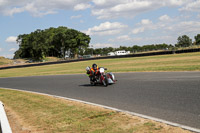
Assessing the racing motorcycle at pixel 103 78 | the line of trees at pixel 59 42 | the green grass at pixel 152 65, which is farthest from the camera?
the line of trees at pixel 59 42

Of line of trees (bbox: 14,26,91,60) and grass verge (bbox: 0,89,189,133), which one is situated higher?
line of trees (bbox: 14,26,91,60)

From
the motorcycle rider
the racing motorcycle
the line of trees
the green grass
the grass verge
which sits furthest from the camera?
the line of trees

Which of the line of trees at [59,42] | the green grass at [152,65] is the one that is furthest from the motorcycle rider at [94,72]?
the line of trees at [59,42]

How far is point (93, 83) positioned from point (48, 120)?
24.5 ft

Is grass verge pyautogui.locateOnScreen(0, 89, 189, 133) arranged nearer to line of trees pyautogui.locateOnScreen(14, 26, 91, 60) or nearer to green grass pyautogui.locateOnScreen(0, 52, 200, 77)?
green grass pyautogui.locateOnScreen(0, 52, 200, 77)

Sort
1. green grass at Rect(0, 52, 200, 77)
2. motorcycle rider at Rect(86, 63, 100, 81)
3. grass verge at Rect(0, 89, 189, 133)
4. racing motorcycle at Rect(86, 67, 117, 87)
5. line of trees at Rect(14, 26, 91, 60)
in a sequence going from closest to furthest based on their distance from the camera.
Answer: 1. grass verge at Rect(0, 89, 189, 133)
2. racing motorcycle at Rect(86, 67, 117, 87)
3. motorcycle rider at Rect(86, 63, 100, 81)
4. green grass at Rect(0, 52, 200, 77)
5. line of trees at Rect(14, 26, 91, 60)

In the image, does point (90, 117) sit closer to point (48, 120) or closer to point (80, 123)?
point (80, 123)

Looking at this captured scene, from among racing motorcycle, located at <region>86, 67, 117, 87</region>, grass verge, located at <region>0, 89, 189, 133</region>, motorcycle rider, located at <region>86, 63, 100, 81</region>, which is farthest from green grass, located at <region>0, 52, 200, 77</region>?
grass verge, located at <region>0, 89, 189, 133</region>

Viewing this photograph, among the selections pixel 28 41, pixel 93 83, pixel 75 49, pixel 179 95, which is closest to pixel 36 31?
pixel 28 41

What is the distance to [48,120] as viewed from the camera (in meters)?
6.64

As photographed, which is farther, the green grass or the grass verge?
the green grass

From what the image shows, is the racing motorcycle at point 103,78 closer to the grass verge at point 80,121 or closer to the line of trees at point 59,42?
the grass verge at point 80,121

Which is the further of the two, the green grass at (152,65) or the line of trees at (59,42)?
the line of trees at (59,42)

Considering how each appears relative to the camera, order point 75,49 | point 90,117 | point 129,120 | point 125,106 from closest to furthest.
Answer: point 129,120
point 90,117
point 125,106
point 75,49
